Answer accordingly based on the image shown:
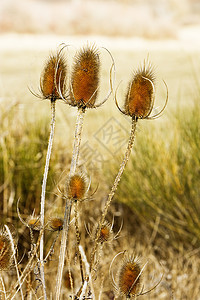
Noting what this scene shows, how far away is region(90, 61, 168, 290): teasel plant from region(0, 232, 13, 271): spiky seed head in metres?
0.16

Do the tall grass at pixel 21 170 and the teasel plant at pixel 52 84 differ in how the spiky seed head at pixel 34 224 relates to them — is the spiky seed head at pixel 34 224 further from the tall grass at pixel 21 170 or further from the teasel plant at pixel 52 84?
the tall grass at pixel 21 170

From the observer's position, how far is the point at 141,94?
724mm

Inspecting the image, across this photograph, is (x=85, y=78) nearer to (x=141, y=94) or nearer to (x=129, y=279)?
(x=141, y=94)

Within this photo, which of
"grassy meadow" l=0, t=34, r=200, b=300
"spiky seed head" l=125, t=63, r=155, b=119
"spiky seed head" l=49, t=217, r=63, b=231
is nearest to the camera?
"spiky seed head" l=125, t=63, r=155, b=119

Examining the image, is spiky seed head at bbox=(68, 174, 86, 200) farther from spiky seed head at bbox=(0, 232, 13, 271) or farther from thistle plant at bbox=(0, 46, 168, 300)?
spiky seed head at bbox=(0, 232, 13, 271)

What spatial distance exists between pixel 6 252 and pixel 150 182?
232cm

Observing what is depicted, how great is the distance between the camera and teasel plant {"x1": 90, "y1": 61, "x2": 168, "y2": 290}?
713mm

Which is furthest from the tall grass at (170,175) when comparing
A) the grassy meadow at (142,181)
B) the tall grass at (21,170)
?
the tall grass at (21,170)

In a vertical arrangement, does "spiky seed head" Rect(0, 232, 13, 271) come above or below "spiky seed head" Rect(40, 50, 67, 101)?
below

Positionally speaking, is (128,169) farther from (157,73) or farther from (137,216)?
(157,73)

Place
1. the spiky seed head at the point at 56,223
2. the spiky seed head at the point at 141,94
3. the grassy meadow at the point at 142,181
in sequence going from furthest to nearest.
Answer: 1. the grassy meadow at the point at 142,181
2. the spiky seed head at the point at 56,223
3. the spiky seed head at the point at 141,94

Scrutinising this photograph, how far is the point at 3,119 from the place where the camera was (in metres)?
3.27

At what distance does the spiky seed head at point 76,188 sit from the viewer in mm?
769

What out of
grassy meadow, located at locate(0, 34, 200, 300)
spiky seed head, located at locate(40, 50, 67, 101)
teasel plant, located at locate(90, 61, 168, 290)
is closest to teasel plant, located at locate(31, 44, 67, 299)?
spiky seed head, located at locate(40, 50, 67, 101)
